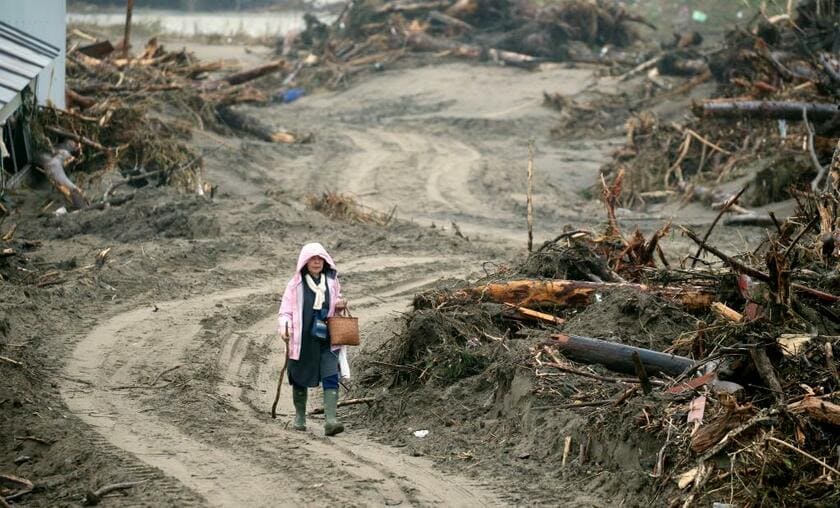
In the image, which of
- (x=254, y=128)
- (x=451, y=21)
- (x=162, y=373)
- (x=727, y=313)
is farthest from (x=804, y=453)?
(x=451, y=21)

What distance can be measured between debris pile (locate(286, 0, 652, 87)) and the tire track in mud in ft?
77.9

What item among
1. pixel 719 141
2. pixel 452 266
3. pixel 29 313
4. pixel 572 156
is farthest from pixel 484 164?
pixel 29 313

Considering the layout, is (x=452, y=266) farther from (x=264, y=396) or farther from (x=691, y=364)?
(x=691, y=364)

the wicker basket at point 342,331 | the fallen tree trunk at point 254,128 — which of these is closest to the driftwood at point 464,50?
the fallen tree trunk at point 254,128

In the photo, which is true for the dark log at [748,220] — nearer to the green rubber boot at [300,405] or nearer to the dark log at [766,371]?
the green rubber boot at [300,405]

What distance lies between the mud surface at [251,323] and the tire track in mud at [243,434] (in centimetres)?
2

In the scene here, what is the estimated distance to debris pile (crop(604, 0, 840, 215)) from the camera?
61.6ft

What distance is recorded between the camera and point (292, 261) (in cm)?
1563

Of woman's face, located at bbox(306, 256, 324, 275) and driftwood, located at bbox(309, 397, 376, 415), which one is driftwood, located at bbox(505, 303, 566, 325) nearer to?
driftwood, located at bbox(309, 397, 376, 415)

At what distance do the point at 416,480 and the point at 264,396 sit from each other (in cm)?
301

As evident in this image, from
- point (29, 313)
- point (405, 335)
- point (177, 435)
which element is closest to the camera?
point (177, 435)

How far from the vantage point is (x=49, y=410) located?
9055mm

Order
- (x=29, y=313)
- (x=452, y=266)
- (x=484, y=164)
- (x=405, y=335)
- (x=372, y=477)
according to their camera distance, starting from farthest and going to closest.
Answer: (x=484, y=164) < (x=452, y=266) < (x=29, y=313) < (x=405, y=335) < (x=372, y=477)

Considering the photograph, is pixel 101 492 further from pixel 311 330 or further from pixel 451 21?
pixel 451 21
